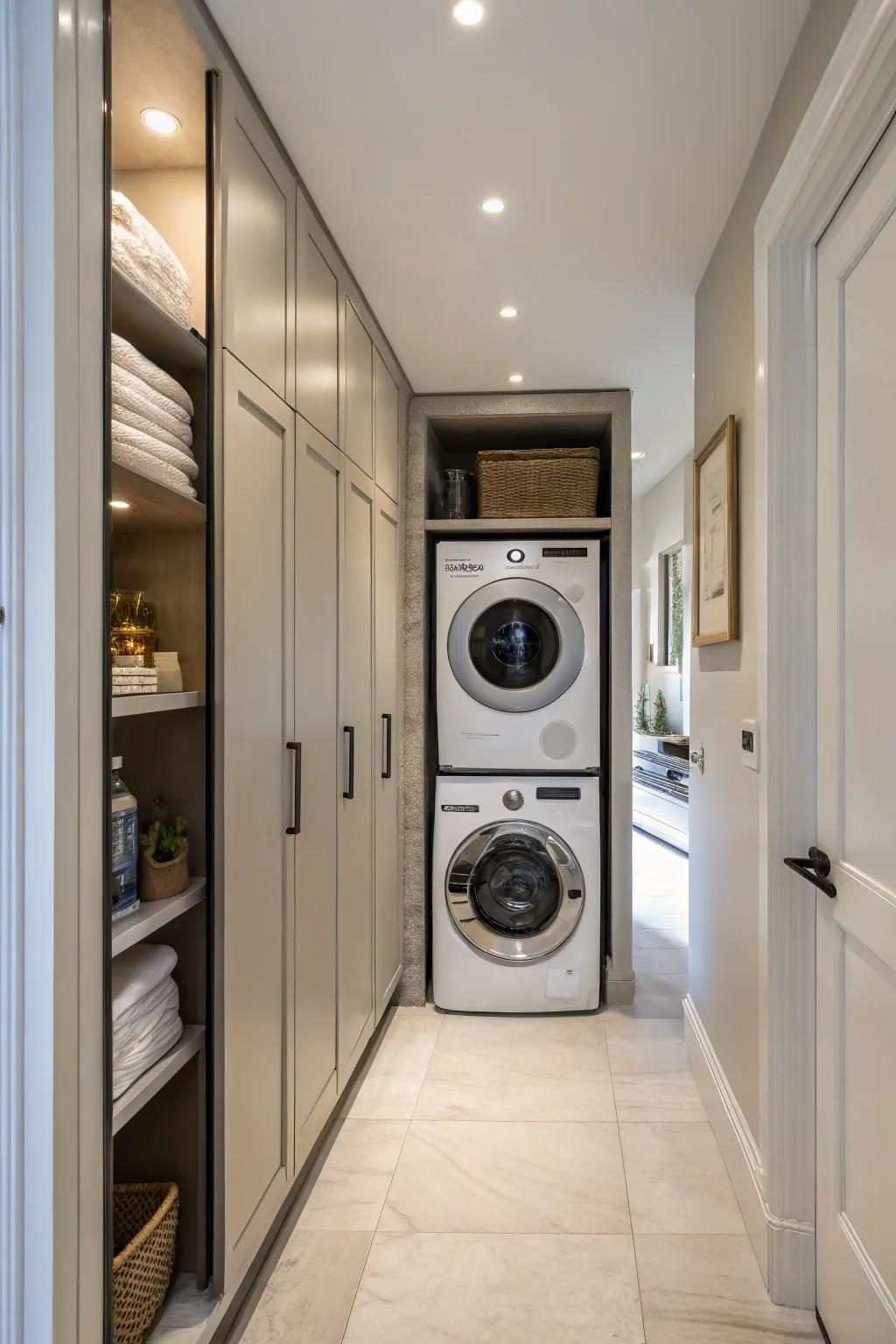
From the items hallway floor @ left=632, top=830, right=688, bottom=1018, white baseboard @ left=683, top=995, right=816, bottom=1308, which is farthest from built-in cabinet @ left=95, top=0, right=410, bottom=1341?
hallway floor @ left=632, top=830, right=688, bottom=1018

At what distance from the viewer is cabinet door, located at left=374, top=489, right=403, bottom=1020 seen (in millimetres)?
2785

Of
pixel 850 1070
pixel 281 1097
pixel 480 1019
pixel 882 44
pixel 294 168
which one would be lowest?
pixel 480 1019

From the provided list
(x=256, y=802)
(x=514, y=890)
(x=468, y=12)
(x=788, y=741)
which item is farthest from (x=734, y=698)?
(x=468, y=12)

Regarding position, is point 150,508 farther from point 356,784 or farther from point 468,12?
point 356,784

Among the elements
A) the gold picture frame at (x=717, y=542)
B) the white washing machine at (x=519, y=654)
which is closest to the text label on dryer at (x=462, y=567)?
the white washing machine at (x=519, y=654)

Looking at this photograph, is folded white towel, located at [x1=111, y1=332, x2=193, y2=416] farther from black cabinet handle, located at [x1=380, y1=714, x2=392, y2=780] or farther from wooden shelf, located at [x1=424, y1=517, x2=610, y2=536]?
wooden shelf, located at [x1=424, y1=517, x2=610, y2=536]

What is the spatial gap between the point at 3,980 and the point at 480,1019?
7.99 feet

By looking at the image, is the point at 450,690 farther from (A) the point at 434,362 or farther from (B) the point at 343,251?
(B) the point at 343,251

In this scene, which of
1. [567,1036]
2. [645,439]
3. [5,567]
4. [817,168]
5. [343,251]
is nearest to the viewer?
[5,567]

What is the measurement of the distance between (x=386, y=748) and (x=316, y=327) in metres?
1.41

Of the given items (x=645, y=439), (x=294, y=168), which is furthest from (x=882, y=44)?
(x=645, y=439)

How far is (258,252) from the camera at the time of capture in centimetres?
166

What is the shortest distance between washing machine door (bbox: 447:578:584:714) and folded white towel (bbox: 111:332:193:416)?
1.82m

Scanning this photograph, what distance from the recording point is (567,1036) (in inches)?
117
